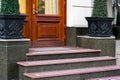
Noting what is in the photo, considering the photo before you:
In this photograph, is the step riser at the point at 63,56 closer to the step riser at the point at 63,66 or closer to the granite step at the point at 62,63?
the granite step at the point at 62,63

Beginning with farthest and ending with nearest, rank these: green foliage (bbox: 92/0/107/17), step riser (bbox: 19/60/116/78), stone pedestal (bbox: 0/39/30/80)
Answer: green foliage (bbox: 92/0/107/17)
stone pedestal (bbox: 0/39/30/80)
step riser (bbox: 19/60/116/78)

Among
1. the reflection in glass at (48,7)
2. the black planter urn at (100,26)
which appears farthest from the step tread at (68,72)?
the reflection in glass at (48,7)

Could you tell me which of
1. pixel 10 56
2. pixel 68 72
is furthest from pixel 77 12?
pixel 10 56

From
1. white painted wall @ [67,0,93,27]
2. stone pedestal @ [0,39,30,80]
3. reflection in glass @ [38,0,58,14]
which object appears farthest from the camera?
white painted wall @ [67,0,93,27]

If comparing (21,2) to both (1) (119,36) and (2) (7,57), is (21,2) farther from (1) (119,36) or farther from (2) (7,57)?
(1) (119,36)

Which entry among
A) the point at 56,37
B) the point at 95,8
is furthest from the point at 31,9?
the point at 95,8

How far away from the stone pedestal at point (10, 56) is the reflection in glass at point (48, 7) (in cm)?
198

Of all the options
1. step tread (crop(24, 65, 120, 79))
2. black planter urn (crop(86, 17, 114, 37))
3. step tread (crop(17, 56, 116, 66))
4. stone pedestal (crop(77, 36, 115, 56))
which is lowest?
step tread (crop(24, 65, 120, 79))

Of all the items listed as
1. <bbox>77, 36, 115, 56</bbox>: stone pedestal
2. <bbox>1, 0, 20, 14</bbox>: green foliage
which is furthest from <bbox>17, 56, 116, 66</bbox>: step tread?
<bbox>1, 0, 20, 14</bbox>: green foliage

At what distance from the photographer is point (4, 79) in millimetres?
6578

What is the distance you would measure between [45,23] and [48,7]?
47 centimetres

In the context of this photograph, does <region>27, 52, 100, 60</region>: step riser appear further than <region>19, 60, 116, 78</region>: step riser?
Yes

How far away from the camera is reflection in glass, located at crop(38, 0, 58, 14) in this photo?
846cm

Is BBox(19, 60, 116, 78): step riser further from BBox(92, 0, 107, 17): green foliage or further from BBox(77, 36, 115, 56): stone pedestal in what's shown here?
BBox(92, 0, 107, 17): green foliage
